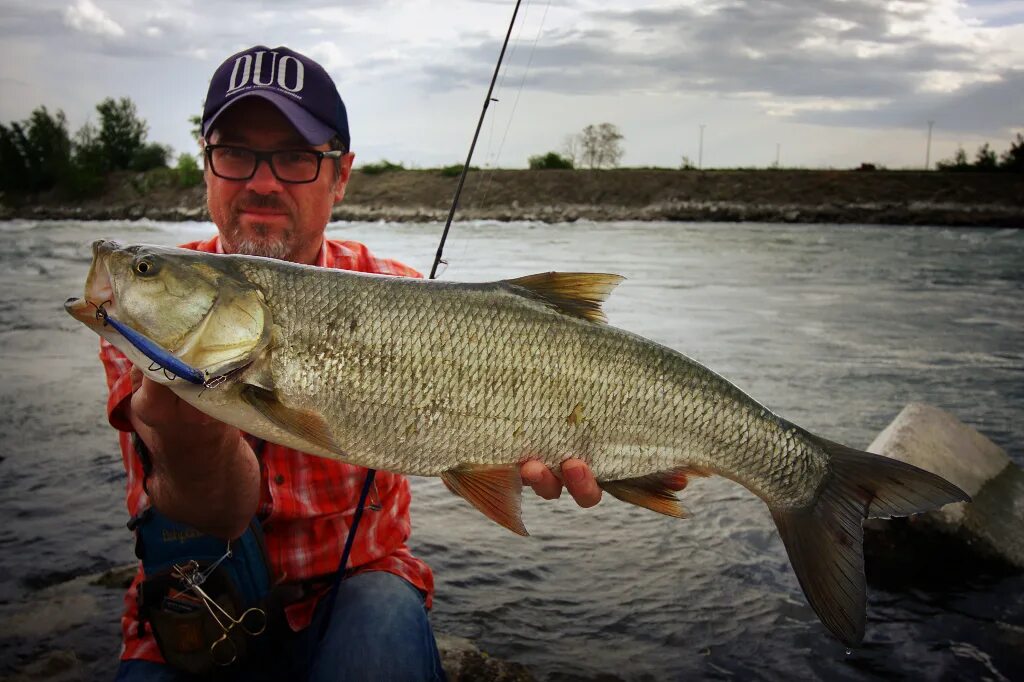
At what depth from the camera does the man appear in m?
2.40

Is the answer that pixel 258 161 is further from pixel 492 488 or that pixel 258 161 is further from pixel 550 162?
pixel 550 162

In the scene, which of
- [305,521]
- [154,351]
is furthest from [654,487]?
[154,351]

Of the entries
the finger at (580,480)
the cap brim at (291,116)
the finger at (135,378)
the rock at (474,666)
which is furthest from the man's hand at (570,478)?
the cap brim at (291,116)

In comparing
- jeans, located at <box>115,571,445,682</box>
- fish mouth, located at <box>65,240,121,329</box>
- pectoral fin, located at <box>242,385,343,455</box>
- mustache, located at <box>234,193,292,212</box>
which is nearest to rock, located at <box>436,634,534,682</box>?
jeans, located at <box>115,571,445,682</box>

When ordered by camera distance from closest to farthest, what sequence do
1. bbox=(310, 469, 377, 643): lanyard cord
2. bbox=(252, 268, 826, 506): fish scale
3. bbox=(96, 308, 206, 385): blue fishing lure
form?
bbox=(96, 308, 206, 385): blue fishing lure
bbox=(252, 268, 826, 506): fish scale
bbox=(310, 469, 377, 643): lanyard cord

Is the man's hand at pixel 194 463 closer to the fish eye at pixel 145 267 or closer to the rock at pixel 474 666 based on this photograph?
the fish eye at pixel 145 267

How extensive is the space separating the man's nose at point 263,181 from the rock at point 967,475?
352cm

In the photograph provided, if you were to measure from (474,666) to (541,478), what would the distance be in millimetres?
1504

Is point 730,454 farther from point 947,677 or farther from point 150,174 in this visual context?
point 150,174

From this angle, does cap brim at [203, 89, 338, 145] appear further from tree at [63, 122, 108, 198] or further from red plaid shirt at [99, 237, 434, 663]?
tree at [63, 122, 108, 198]

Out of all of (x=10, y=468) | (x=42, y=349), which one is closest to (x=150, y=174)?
(x=42, y=349)

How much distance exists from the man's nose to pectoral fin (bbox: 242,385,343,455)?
115 cm

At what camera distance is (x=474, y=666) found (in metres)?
3.54

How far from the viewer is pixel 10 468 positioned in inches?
227
